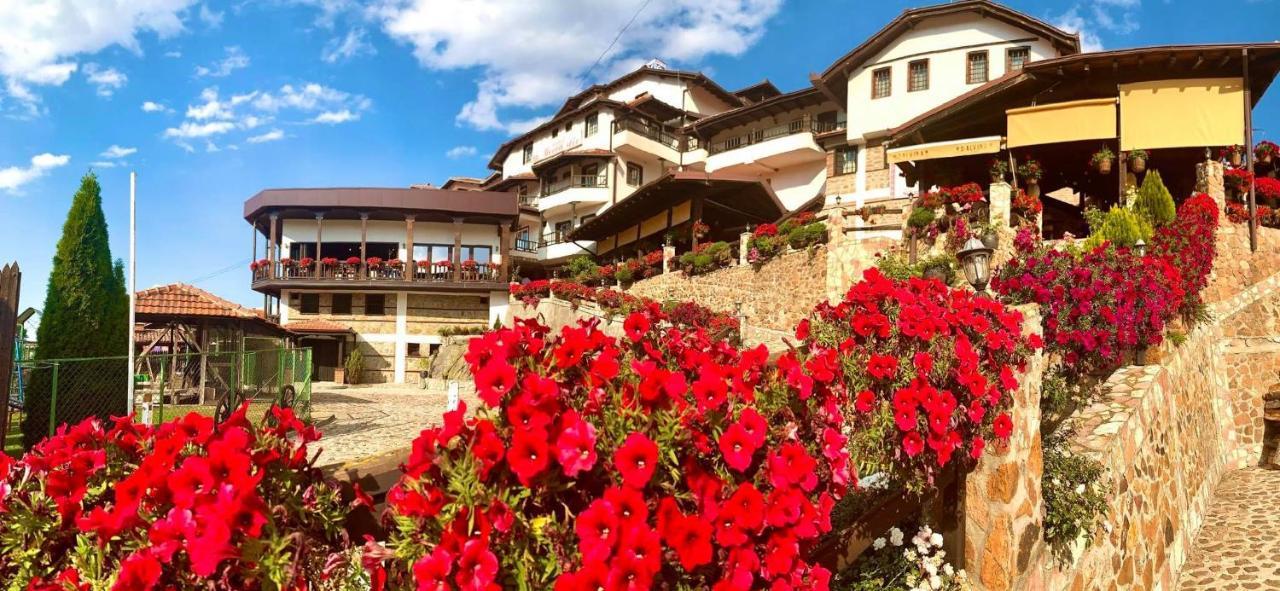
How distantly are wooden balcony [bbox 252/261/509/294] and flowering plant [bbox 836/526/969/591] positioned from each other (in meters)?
28.9

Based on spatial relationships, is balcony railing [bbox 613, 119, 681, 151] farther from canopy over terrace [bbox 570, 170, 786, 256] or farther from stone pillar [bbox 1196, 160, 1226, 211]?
Result: stone pillar [bbox 1196, 160, 1226, 211]

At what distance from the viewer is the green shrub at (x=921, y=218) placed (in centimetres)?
1554

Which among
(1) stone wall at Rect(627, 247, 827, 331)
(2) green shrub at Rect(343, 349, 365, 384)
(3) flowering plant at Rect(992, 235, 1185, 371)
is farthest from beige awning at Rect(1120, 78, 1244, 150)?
(2) green shrub at Rect(343, 349, 365, 384)

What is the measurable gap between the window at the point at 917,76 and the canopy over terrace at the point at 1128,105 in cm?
624

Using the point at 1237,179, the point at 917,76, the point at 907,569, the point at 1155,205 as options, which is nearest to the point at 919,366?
the point at 907,569

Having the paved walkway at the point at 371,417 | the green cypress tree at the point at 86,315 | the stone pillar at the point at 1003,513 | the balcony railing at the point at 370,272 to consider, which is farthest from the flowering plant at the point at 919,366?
the balcony railing at the point at 370,272

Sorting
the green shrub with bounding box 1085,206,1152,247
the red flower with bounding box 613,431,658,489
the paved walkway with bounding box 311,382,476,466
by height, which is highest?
the green shrub with bounding box 1085,206,1152,247

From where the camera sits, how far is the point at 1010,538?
3910mm

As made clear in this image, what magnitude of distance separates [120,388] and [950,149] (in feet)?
69.3

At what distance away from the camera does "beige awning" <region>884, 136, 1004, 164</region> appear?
18516 mm

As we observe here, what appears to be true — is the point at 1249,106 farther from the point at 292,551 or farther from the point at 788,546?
the point at 292,551

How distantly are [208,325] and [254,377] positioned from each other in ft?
15.3

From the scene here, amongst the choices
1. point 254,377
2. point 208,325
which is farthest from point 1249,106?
point 208,325

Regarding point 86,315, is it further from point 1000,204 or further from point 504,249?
point 1000,204
